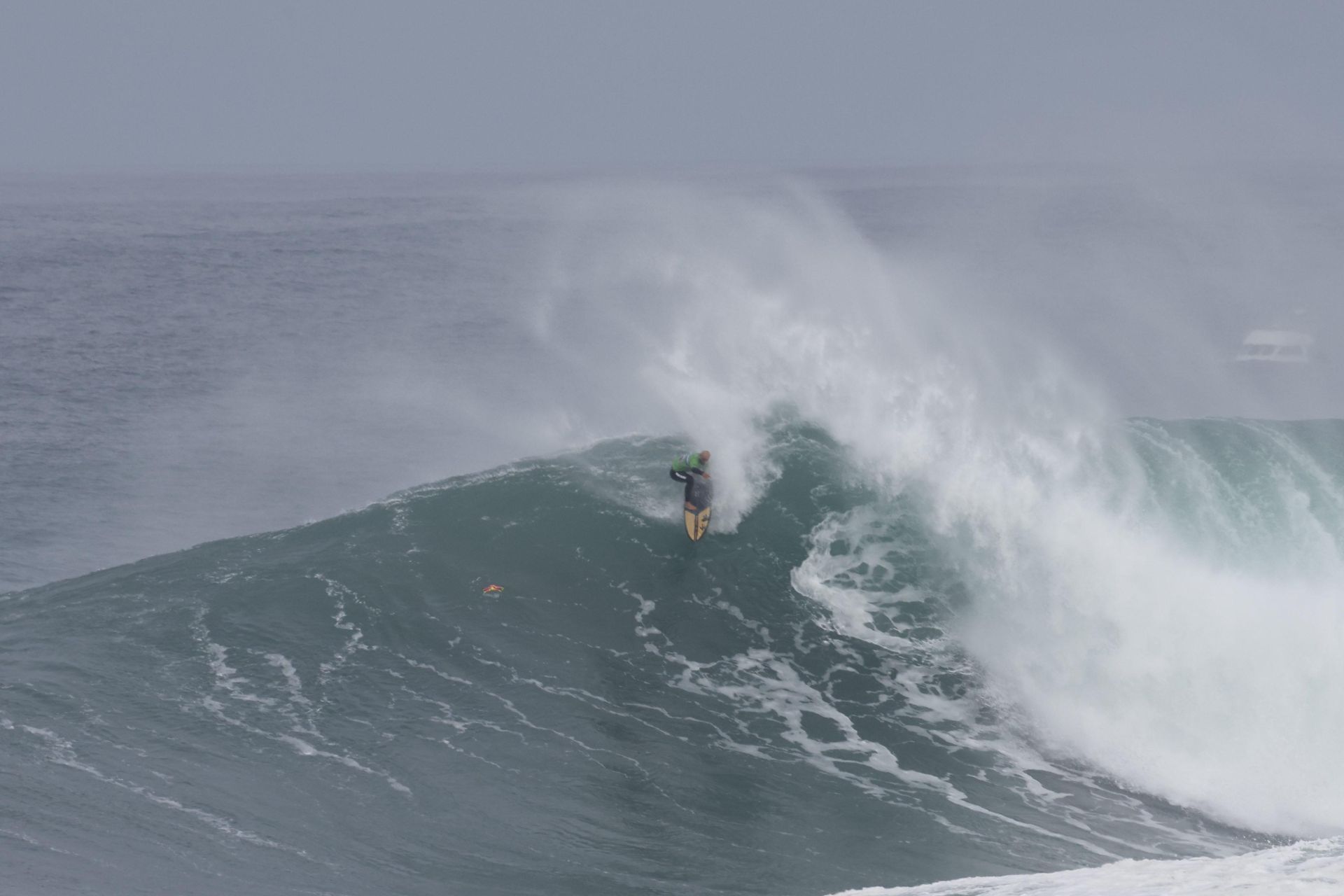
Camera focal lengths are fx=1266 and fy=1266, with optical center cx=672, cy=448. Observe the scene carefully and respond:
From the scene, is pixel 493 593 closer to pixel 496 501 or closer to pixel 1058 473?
pixel 496 501

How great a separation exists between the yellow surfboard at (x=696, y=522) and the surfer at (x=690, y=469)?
0.42 ft

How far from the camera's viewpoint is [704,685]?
20.5m

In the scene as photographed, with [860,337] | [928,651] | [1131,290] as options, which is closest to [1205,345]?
[1131,290]

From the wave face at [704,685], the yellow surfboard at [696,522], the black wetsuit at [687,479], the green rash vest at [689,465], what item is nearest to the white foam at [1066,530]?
the wave face at [704,685]

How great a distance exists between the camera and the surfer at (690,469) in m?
24.8

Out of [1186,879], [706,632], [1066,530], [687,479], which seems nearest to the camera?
[1186,879]

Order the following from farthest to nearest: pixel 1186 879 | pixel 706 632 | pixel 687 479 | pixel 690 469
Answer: pixel 687 479 → pixel 690 469 → pixel 706 632 → pixel 1186 879

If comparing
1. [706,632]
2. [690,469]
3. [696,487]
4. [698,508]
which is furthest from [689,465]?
[706,632]

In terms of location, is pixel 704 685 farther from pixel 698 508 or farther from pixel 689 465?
pixel 689 465

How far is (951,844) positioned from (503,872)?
221 inches

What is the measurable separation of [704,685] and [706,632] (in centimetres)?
188

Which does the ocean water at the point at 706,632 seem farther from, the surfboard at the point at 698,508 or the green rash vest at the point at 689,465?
the green rash vest at the point at 689,465

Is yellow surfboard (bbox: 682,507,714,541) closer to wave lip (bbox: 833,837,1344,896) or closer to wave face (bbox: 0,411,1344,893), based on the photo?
wave face (bbox: 0,411,1344,893)

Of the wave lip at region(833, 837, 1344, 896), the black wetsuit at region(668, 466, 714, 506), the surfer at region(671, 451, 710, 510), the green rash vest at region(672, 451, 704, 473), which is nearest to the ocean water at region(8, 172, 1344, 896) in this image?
the wave lip at region(833, 837, 1344, 896)
